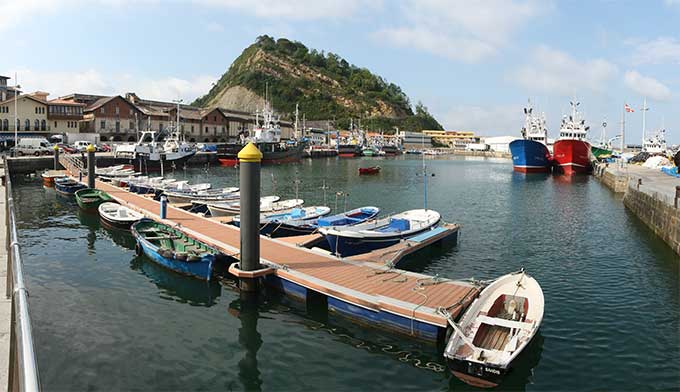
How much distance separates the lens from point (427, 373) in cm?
1148

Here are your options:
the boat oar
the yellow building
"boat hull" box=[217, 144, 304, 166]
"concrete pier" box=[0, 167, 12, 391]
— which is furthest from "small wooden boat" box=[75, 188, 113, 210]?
the yellow building

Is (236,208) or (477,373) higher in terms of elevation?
(236,208)

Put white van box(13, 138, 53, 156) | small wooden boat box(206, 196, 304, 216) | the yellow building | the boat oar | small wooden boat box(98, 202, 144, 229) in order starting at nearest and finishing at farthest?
the boat oar, small wooden boat box(98, 202, 144, 229), small wooden boat box(206, 196, 304, 216), white van box(13, 138, 53, 156), the yellow building

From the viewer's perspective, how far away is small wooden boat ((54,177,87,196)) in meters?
39.0

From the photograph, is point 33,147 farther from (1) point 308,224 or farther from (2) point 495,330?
(2) point 495,330

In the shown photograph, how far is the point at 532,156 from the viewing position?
77.8 meters

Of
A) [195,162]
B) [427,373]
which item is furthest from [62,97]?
[427,373]

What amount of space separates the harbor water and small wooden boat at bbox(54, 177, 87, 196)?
508 inches

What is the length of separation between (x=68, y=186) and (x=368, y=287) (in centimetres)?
3371

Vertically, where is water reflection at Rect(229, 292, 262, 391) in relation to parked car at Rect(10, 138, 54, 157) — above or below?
below

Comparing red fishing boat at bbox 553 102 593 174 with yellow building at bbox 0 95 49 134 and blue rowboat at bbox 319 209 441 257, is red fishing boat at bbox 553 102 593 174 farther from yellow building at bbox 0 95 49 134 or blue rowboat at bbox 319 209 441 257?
yellow building at bbox 0 95 49 134

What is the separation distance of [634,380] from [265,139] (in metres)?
89.9

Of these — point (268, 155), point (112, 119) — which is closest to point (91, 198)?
point (268, 155)

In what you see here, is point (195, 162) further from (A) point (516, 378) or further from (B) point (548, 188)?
(A) point (516, 378)
